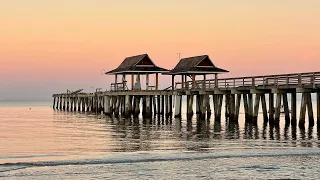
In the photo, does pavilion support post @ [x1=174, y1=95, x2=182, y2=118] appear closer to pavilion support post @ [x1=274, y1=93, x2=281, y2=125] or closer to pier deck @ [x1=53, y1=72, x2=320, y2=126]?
pier deck @ [x1=53, y1=72, x2=320, y2=126]

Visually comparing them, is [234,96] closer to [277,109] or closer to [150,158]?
[277,109]

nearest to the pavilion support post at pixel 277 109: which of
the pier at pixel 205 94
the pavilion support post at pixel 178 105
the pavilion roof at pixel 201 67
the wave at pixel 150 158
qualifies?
the pier at pixel 205 94

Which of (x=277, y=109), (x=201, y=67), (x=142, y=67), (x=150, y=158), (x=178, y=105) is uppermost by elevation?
(x=142, y=67)

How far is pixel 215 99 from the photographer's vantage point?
4784cm

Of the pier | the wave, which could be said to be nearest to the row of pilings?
the pier

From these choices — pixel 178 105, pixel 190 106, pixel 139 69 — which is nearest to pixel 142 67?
pixel 139 69

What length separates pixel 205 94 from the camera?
4638cm

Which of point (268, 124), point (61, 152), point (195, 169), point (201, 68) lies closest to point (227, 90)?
point (268, 124)

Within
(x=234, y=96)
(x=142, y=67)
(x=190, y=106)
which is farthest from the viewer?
(x=142, y=67)

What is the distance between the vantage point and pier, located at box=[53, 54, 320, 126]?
35781mm

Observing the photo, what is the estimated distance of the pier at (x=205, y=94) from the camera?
3578 centimetres

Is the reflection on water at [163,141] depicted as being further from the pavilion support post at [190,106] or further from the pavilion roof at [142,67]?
the pavilion roof at [142,67]

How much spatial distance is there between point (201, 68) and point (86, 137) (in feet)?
81.2

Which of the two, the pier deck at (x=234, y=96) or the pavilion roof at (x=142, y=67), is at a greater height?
the pavilion roof at (x=142, y=67)
